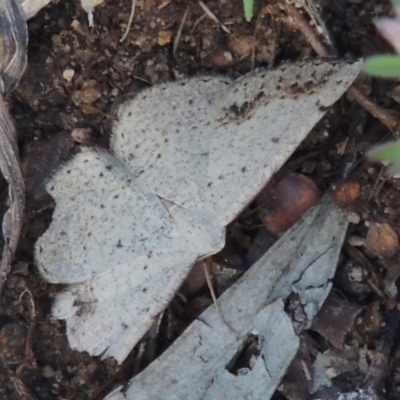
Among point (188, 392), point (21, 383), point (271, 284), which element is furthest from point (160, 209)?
point (21, 383)

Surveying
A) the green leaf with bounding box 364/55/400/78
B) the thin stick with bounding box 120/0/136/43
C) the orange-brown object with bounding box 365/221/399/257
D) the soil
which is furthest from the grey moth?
the green leaf with bounding box 364/55/400/78

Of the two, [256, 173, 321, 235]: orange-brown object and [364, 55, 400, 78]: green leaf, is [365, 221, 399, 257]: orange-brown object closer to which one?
[256, 173, 321, 235]: orange-brown object

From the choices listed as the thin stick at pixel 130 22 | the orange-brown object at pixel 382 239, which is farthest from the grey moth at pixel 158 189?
the orange-brown object at pixel 382 239

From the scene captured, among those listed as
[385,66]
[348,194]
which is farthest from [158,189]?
Result: [385,66]

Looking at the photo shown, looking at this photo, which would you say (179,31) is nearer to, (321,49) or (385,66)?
(321,49)

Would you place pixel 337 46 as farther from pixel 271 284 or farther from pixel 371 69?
pixel 371 69

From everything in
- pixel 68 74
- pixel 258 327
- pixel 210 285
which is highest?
pixel 68 74

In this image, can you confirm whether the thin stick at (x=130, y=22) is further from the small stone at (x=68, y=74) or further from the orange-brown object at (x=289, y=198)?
the orange-brown object at (x=289, y=198)
